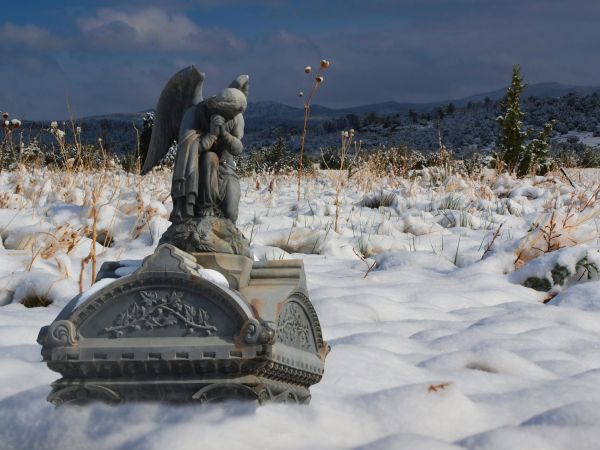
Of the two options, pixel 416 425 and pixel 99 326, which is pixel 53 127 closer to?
pixel 99 326

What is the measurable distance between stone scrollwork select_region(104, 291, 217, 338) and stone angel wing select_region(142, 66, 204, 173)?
1312 mm

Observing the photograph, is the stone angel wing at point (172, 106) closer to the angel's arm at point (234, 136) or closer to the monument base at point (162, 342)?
the angel's arm at point (234, 136)

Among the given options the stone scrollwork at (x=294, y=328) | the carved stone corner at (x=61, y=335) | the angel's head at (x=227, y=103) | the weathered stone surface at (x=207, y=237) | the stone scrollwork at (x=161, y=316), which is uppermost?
the angel's head at (x=227, y=103)

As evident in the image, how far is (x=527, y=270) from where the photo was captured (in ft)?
18.3

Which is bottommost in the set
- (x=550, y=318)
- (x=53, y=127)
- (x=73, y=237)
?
(x=550, y=318)

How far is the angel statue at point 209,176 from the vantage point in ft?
11.0

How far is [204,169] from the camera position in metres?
3.40

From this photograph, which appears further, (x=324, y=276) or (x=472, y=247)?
(x=472, y=247)

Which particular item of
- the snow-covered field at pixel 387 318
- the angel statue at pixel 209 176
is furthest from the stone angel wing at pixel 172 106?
the snow-covered field at pixel 387 318

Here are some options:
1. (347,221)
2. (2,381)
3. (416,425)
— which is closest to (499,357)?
(416,425)

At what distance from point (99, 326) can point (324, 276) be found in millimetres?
2860

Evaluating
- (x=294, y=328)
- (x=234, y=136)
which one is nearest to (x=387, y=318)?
(x=294, y=328)

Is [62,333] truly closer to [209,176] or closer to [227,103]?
[209,176]

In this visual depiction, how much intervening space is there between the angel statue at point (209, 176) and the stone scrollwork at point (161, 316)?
0.65 m
